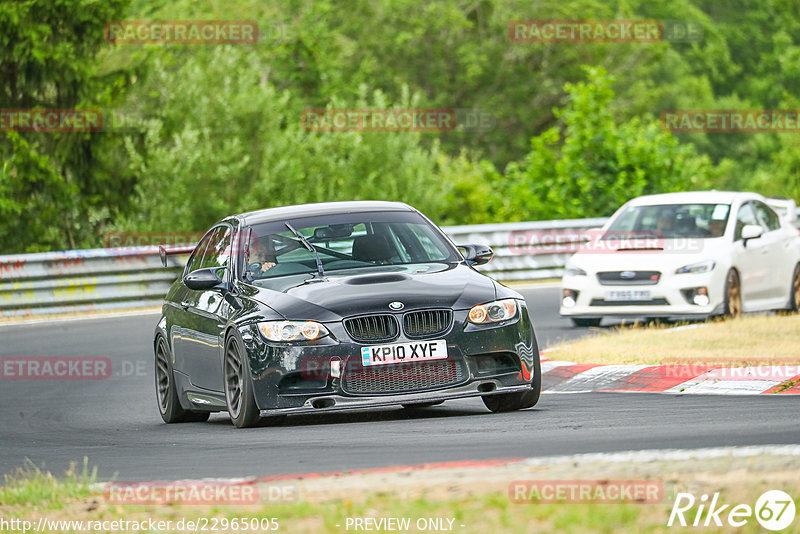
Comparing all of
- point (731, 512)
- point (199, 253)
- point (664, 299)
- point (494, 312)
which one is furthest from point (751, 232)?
point (731, 512)

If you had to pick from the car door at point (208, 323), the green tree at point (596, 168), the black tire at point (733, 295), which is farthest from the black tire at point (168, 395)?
the green tree at point (596, 168)

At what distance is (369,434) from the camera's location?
9227 millimetres

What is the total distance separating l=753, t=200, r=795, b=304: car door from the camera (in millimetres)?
18797

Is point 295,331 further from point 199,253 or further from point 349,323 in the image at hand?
point 199,253

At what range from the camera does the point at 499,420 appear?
31.9 feet

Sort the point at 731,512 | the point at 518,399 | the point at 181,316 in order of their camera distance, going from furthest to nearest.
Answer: the point at 181,316 → the point at 518,399 → the point at 731,512

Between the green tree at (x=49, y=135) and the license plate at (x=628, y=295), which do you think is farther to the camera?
the green tree at (x=49, y=135)

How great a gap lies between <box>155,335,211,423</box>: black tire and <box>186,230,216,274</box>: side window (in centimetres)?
61

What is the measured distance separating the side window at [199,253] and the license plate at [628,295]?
6.63 metres

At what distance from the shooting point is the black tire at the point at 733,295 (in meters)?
17.6

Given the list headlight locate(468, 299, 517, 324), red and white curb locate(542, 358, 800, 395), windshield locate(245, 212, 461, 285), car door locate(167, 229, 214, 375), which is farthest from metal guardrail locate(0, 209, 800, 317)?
headlight locate(468, 299, 517, 324)

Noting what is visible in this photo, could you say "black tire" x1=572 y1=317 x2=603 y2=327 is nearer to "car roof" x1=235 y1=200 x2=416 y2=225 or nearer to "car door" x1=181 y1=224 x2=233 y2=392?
"car roof" x1=235 y1=200 x2=416 y2=225

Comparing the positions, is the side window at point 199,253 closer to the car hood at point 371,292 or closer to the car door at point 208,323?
the car door at point 208,323

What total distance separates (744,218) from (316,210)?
884 centimetres
